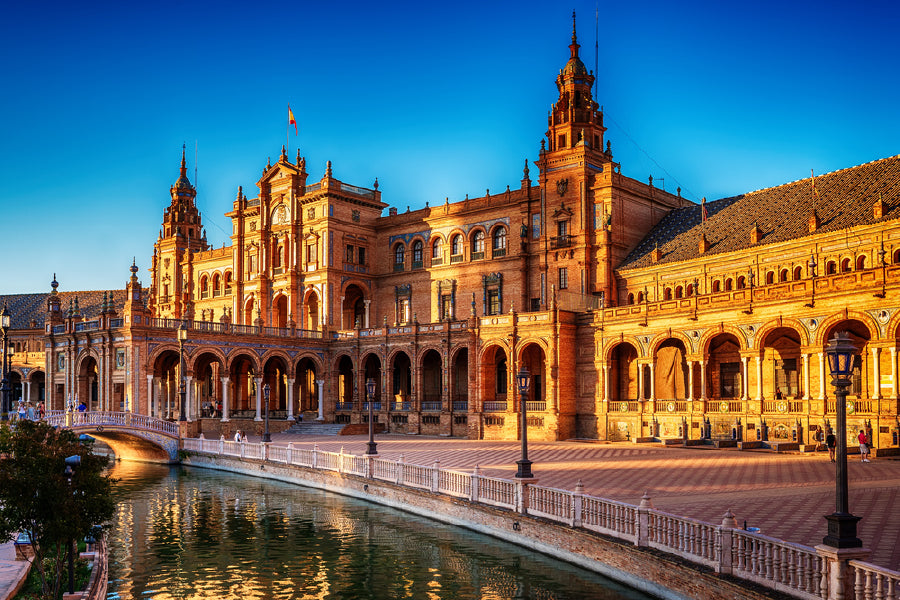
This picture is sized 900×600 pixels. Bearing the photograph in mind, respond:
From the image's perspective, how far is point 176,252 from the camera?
78.4m

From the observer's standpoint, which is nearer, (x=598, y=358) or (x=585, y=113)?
(x=598, y=358)

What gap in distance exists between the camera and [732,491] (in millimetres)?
22359

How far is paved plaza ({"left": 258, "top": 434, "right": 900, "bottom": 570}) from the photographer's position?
56.5 feet

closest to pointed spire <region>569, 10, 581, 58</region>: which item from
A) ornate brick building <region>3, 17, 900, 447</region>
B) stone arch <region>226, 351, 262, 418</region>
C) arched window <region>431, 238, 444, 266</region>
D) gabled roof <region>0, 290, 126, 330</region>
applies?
ornate brick building <region>3, 17, 900, 447</region>

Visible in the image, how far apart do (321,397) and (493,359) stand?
14.3m

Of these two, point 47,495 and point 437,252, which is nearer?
point 47,495

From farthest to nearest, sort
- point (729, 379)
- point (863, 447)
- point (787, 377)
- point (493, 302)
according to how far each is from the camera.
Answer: point (493, 302), point (729, 379), point (787, 377), point (863, 447)

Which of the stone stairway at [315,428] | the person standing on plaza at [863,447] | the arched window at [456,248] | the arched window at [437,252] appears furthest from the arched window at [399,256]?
the person standing on plaza at [863,447]

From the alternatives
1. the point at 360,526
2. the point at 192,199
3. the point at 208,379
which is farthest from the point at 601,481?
the point at 192,199

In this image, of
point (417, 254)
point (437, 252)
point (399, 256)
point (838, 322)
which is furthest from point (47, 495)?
point (399, 256)

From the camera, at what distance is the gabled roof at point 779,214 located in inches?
1571

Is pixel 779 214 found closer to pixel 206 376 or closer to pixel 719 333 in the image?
pixel 719 333

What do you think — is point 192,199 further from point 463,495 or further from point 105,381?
point 463,495

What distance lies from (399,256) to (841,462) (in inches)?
2089
